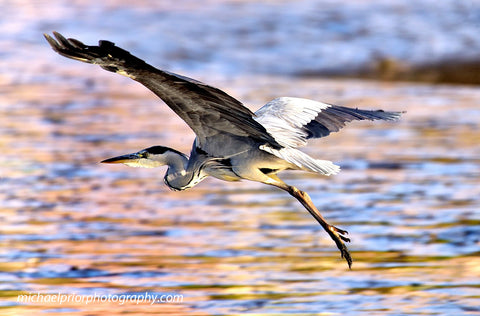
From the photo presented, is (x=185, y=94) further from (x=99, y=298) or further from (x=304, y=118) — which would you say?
(x=99, y=298)

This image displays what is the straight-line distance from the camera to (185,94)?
538 cm

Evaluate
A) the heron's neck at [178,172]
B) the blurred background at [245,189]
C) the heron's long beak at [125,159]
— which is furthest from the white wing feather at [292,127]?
the blurred background at [245,189]

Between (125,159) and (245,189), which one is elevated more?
(245,189)

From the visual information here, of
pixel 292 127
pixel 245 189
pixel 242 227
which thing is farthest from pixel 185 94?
pixel 245 189

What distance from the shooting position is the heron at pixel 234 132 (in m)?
5.29

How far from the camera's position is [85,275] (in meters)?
7.15

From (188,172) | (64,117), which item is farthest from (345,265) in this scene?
(64,117)

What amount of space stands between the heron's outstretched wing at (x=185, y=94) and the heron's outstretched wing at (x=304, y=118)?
0.99 feet

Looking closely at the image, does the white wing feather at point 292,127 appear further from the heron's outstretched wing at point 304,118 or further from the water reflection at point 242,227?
the water reflection at point 242,227

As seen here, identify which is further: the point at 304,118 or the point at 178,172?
the point at 304,118

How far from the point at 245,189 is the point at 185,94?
455cm

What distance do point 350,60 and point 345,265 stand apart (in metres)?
11.8

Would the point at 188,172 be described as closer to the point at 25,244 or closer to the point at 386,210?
the point at 25,244

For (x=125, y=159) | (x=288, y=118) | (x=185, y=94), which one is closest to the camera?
(x=185, y=94)
